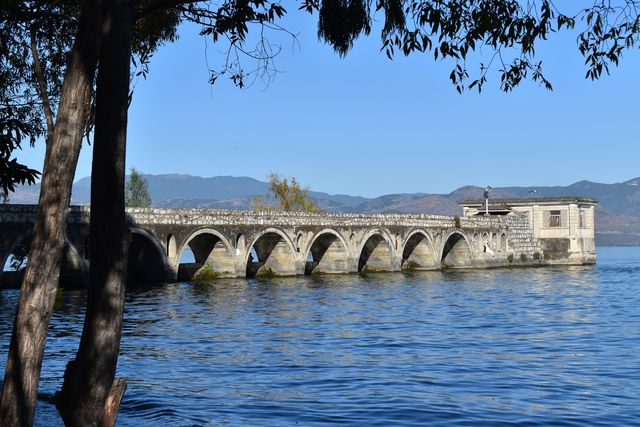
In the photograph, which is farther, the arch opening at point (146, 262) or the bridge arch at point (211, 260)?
the bridge arch at point (211, 260)

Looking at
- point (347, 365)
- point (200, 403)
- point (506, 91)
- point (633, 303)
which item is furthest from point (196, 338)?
point (633, 303)

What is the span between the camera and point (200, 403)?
20422mm

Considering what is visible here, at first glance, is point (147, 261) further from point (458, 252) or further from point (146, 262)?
point (458, 252)

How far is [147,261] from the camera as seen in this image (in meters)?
58.5

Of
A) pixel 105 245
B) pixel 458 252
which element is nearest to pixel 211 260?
pixel 458 252

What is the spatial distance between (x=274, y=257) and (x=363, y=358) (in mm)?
41439

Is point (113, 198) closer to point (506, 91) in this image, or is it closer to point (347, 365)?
point (506, 91)

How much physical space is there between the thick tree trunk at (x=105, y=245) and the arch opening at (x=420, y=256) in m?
74.1

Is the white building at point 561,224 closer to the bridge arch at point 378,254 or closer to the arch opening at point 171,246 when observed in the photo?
the bridge arch at point 378,254

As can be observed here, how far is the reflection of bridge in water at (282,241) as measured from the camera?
53.2 metres

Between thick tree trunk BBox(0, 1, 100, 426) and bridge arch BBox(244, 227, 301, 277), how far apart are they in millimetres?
56289

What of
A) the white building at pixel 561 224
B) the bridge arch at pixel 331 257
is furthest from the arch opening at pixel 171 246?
the white building at pixel 561 224

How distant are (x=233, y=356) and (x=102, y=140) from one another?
17.7m

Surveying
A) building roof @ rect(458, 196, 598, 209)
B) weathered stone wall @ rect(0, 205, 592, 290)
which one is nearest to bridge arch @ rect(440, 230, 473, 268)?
weathered stone wall @ rect(0, 205, 592, 290)
